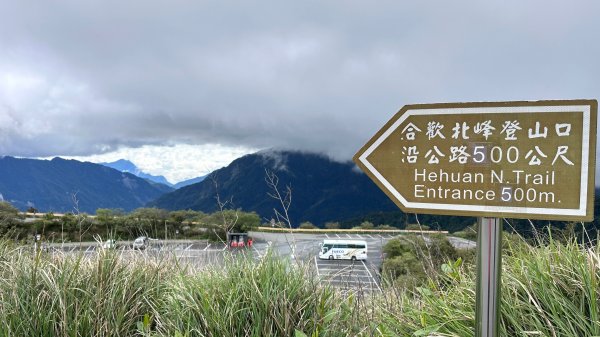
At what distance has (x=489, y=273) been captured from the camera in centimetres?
→ 161

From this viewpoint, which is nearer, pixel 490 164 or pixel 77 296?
pixel 490 164

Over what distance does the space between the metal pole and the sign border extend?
0.08 metres

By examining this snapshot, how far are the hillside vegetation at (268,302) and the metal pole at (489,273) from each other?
55cm

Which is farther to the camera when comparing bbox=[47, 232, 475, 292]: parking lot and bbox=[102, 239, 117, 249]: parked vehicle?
bbox=[102, 239, 117, 249]: parked vehicle

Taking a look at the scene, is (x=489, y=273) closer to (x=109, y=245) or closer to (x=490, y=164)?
(x=490, y=164)

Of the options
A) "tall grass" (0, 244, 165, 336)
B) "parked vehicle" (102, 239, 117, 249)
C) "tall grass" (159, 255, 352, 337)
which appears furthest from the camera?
"parked vehicle" (102, 239, 117, 249)

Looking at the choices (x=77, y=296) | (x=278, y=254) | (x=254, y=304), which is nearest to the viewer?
(x=254, y=304)

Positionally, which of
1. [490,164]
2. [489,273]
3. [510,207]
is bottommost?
[489,273]

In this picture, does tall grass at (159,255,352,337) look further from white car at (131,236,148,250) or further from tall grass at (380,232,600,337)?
white car at (131,236,148,250)

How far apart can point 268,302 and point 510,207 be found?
1575mm

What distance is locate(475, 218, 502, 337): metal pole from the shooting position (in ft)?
5.24

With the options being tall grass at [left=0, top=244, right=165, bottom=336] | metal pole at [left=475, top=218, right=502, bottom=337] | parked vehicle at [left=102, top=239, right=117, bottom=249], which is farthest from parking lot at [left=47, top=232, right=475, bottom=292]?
metal pole at [left=475, top=218, right=502, bottom=337]

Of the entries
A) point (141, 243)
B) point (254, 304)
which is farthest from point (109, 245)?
point (254, 304)

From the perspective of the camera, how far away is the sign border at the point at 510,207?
1.46 meters
